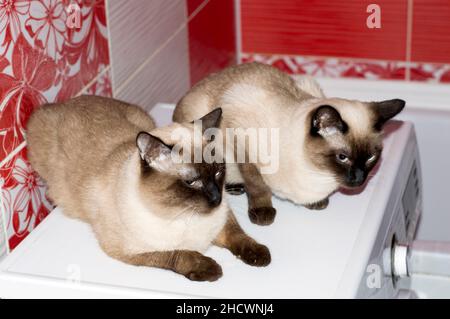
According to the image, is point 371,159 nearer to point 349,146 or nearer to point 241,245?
point 349,146

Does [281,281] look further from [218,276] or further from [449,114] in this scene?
[449,114]

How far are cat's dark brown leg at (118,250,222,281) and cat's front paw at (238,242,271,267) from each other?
2.2 inches

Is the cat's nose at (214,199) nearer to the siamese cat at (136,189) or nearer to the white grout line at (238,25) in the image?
the siamese cat at (136,189)

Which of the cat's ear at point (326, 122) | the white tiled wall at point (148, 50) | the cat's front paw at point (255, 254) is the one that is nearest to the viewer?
the cat's front paw at point (255, 254)

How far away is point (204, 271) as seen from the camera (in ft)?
4.23

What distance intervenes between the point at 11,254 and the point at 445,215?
1.34 meters

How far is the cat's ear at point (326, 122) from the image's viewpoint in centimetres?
143

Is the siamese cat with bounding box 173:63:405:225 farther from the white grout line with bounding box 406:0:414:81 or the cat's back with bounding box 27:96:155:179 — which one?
the white grout line with bounding box 406:0:414:81

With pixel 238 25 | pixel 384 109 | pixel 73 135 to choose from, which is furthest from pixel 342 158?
pixel 238 25

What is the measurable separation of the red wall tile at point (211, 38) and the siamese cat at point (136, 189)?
0.79m

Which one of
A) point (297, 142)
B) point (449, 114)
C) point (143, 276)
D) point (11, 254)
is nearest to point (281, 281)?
point (143, 276)

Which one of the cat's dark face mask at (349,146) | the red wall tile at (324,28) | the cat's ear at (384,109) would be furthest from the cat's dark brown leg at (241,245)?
the red wall tile at (324,28)

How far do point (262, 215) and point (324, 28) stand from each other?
1.11 m

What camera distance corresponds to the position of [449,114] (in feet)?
6.77
